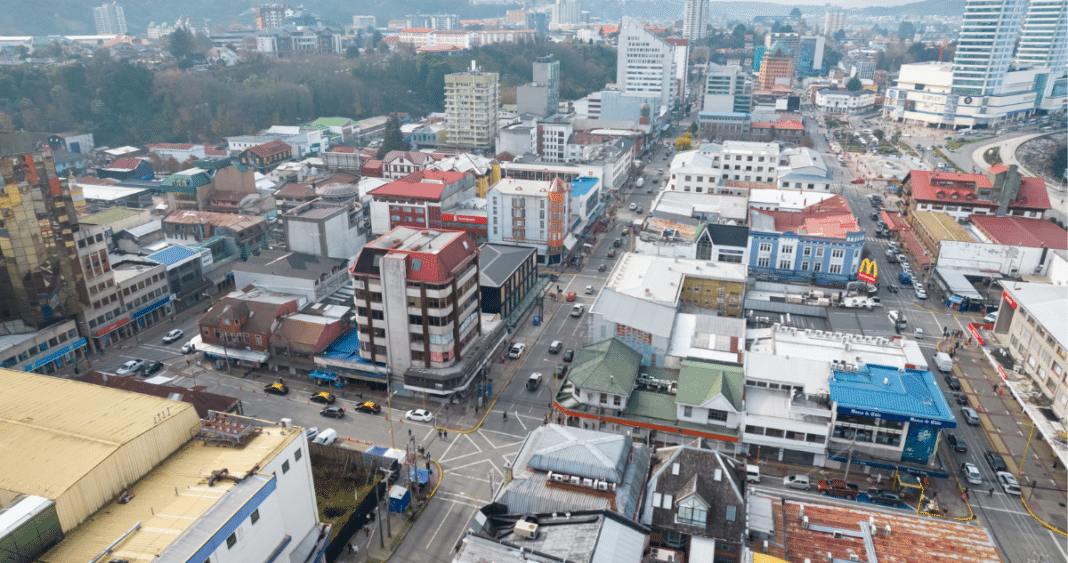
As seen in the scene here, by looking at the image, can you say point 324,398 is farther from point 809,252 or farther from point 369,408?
point 809,252

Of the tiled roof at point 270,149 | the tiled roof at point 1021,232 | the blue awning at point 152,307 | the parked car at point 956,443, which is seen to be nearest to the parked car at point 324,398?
the blue awning at point 152,307

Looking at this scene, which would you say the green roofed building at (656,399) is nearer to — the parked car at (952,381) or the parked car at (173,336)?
the parked car at (952,381)

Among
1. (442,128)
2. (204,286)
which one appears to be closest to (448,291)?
(204,286)

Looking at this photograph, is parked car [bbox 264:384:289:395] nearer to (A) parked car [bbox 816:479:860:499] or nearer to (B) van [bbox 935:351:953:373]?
(A) parked car [bbox 816:479:860:499]

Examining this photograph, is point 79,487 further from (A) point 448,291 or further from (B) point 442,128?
(B) point 442,128

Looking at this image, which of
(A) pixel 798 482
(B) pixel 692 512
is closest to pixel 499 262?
(A) pixel 798 482

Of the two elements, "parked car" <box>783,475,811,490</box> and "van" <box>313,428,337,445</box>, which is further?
"van" <box>313,428,337,445</box>

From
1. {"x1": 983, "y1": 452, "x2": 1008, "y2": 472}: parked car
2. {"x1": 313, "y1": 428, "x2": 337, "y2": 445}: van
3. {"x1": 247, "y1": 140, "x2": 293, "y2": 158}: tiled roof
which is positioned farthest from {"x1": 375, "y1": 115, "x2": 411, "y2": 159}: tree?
{"x1": 983, "y1": 452, "x2": 1008, "y2": 472}: parked car
